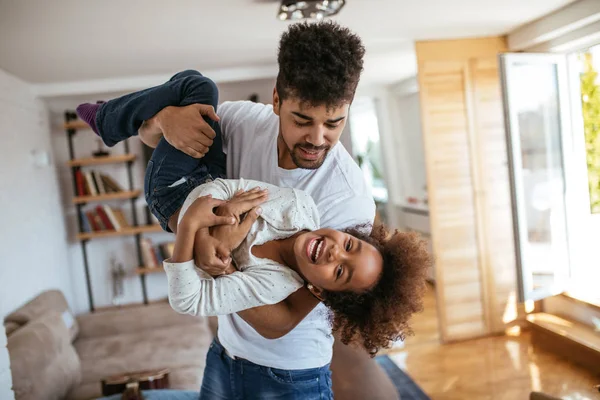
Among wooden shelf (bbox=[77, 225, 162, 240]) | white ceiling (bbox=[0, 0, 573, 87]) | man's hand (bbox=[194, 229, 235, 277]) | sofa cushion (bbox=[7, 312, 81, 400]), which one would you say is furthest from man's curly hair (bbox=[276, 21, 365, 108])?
wooden shelf (bbox=[77, 225, 162, 240])

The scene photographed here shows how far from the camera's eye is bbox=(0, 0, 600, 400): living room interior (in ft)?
11.4

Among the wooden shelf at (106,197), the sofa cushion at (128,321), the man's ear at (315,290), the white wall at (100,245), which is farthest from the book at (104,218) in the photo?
the man's ear at (315,290)

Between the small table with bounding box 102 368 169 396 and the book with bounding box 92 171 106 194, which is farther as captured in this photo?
the book with bounding box 92 171 106 194

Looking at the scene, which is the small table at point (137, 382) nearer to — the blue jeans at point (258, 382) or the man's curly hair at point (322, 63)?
the blue jeans at point (258, 382)

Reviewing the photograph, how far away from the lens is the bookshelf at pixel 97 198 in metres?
5.32

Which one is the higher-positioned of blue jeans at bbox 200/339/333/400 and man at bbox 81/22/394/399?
man at bbox 81/22/394/399

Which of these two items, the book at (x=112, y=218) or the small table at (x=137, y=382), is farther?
the book at (x=112, y=218)

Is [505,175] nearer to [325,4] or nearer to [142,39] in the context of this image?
[325,4]

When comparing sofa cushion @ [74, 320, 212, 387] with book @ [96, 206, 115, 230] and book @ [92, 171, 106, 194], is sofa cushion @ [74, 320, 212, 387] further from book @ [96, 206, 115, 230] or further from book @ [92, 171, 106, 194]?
book @ [92, 171, 106, 194]

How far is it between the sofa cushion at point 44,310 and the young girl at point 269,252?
9.12 feet

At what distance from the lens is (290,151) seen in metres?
1.33

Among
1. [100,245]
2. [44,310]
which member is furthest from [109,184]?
[44,310]

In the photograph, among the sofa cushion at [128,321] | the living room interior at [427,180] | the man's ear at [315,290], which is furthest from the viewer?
the sofa cushion at [128,321]

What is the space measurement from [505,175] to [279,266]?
3.92m
